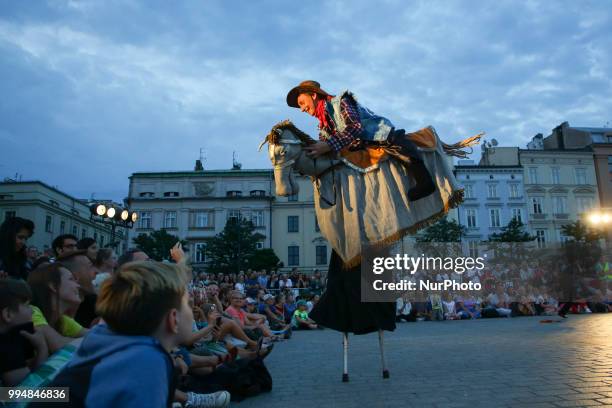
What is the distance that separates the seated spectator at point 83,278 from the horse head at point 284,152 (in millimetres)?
2198

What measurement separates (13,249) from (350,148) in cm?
472

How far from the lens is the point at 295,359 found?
7.37 meters

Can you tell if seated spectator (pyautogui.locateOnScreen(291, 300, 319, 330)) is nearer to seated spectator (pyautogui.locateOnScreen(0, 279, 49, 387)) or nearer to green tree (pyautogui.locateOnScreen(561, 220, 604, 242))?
seated spectator (pyautogui.locateOnScreen(0, 279, 49, 387))

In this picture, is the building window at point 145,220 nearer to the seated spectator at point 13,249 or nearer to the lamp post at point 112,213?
the lamp post at point 112,213

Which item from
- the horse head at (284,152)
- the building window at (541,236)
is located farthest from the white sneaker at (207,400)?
the building window at (541,236)

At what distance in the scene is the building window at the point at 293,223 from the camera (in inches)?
2203

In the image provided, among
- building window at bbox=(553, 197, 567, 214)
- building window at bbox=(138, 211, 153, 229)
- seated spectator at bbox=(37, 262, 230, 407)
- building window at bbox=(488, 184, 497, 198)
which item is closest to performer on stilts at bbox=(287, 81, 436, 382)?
seated spectator at bbox=(37, 262, 230, 407)

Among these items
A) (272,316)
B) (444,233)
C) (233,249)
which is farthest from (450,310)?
(233,249)

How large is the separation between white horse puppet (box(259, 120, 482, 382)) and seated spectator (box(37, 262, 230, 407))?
10.3 feet

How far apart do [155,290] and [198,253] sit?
55.3 metres

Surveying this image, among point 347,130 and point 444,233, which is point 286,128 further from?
point 444,233

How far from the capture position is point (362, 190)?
17.1ft

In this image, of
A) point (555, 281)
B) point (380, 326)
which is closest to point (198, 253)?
point (555, 281)

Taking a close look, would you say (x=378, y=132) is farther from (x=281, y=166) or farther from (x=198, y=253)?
(x=198, y=253)
